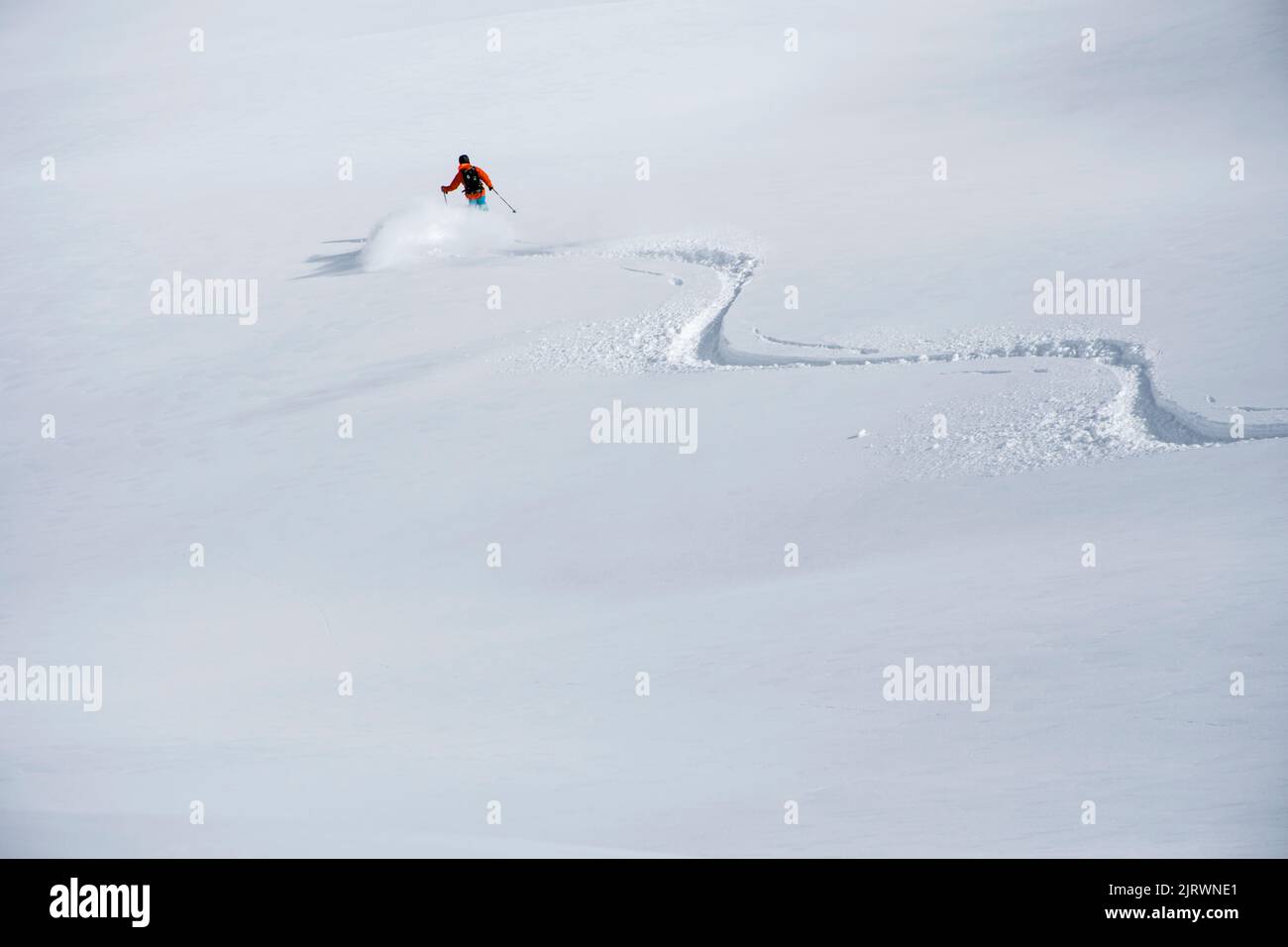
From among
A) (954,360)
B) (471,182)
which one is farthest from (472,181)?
(954,360)

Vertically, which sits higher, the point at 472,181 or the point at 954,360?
the point at 472,181

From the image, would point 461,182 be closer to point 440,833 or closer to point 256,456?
point 256,456

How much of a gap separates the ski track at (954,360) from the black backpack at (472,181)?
147 cm

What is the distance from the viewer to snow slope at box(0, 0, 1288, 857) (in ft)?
19.8

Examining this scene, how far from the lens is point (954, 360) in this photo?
10.8 m

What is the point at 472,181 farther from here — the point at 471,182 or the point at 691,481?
the point at 691,481

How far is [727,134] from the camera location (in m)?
19.7

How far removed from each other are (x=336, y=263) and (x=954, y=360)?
8667 mm

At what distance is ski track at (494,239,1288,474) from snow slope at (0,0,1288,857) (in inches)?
1.9

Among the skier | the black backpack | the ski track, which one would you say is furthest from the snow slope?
the black backpack

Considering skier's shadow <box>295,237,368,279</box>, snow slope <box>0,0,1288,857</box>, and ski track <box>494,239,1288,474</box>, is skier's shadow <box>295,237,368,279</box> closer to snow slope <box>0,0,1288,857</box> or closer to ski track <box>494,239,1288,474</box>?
snow slope <box>0,0,1288,857</box>

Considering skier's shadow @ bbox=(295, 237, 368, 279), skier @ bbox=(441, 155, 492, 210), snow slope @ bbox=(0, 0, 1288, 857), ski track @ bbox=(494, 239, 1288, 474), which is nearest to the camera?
snow slope @ bbox=(0, 0, 1288, 857)

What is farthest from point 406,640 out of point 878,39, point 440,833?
point 878,39

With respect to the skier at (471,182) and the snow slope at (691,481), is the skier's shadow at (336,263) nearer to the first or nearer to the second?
the snow slope at (691,481)
